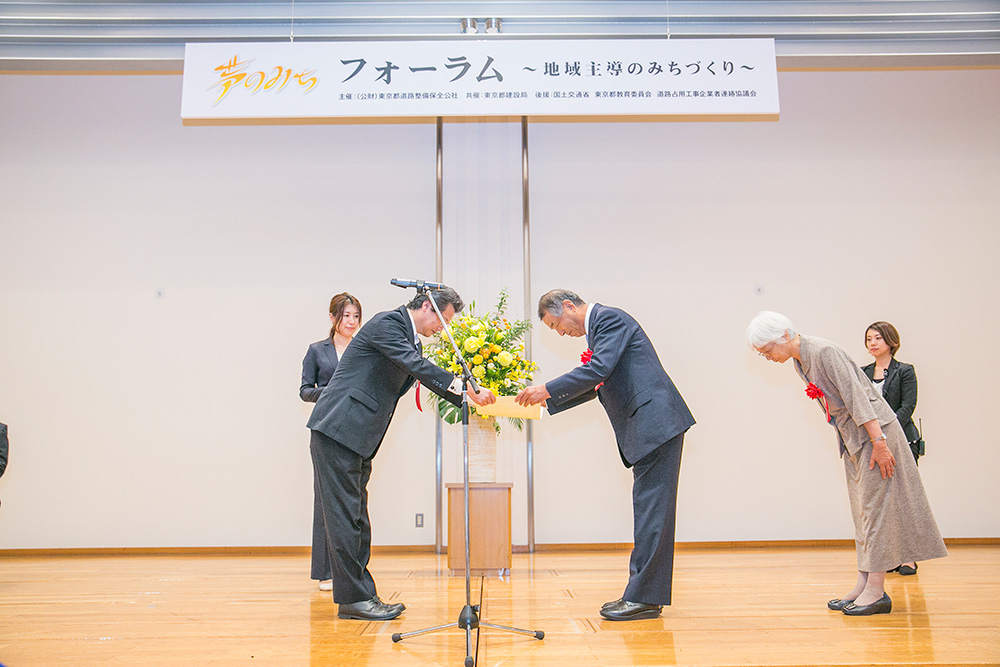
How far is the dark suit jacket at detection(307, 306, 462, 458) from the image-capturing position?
10.1 ft

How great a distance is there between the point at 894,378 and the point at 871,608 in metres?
1.88

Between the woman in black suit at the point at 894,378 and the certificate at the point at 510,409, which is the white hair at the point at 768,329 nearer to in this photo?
the certificate at the point at 510,409

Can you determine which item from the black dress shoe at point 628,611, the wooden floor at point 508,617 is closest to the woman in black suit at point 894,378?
the wooden floor at point 508,617

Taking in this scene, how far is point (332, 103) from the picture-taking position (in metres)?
4.32

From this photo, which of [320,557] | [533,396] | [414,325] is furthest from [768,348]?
[320,557]

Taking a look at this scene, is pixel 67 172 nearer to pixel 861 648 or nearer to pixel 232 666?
pixel 232 666

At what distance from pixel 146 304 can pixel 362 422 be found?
3.34m

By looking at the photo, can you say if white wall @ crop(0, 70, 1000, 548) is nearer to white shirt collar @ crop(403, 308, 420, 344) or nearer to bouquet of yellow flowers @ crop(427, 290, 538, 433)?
bouquet of yellow flowers @ crop(427, 290, 538, 433)

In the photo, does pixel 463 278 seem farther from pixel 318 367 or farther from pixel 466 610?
pixel 466 610

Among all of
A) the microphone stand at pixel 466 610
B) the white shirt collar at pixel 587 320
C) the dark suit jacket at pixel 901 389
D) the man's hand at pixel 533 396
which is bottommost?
the microphone stand at pixel 466 610

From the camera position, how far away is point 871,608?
304 centimetres

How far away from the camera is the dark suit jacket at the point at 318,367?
4.03 meters

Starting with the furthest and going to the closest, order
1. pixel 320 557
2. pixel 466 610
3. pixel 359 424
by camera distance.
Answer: pixel 320 557 < pixel 359 424 < pixel 466 610

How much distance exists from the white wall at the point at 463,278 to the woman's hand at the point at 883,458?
251cm
